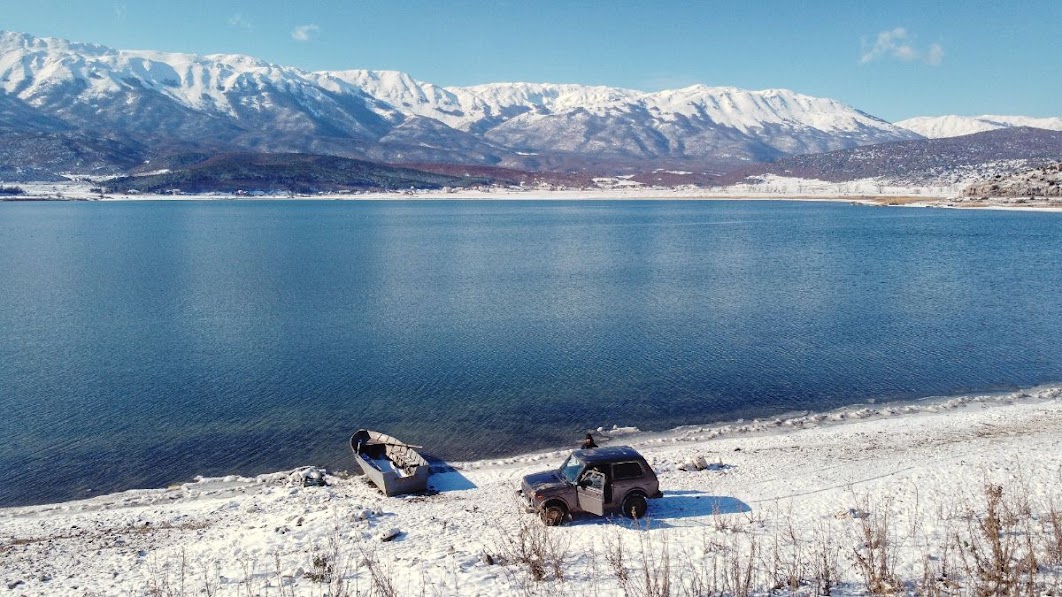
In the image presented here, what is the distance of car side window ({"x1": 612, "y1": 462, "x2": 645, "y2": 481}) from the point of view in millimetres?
16609

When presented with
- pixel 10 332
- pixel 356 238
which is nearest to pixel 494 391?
pixel 10 332

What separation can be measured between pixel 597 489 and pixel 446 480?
602 centimetres

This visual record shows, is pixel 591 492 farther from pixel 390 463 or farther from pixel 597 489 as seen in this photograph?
pixel 390 463

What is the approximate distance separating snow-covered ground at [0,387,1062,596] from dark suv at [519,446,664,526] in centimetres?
40

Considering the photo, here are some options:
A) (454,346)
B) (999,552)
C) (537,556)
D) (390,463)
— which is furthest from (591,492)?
(454,346)

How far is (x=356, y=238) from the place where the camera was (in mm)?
104562

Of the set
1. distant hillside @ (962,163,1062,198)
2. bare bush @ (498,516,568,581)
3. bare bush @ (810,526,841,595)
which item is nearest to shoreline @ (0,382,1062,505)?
bare bush @ (498,516,568,581)

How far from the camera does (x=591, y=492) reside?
1639cm

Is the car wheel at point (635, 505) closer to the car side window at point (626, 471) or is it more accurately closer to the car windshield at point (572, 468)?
the car side window at point (626, 471)

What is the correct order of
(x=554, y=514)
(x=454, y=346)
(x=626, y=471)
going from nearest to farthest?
(x=554, y=514) → (x=626, y=471) → (x=454, y=346)

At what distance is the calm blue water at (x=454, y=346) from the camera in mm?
25391

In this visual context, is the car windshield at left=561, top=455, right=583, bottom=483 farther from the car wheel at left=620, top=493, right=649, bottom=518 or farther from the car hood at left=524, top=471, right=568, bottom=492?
the car wheel at left=620, top=493, right=649, bottom=518

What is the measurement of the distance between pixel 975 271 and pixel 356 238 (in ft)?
253

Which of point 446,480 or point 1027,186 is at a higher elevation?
point 1027,186
